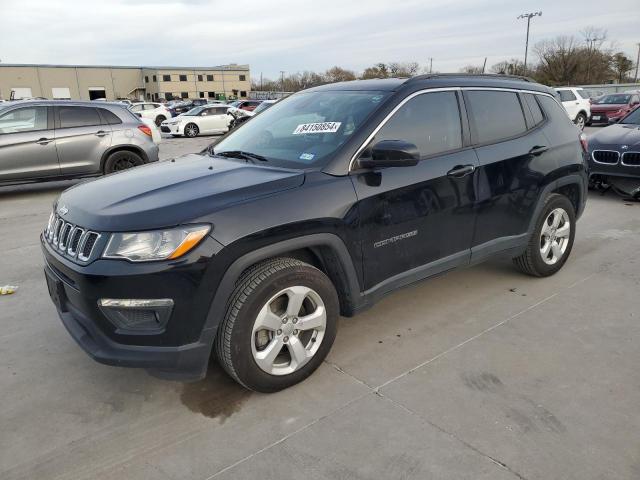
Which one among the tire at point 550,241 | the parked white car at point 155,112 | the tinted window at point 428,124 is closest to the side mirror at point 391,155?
the tinted window at point 428,124

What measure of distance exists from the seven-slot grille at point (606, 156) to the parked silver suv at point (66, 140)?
766 cm

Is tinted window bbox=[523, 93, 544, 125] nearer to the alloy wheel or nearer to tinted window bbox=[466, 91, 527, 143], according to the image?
tinted window bbox=[466, 91, 527, 143]

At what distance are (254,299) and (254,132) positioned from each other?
67.1 inches

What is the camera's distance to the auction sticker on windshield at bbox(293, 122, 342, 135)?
10.7 feet

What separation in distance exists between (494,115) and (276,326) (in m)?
2.42

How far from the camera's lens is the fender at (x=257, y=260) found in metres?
2.51

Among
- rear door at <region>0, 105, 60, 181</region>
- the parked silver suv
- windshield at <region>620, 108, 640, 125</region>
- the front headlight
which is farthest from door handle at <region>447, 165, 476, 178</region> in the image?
rear door at <region>0, 105, 60, 181</region>

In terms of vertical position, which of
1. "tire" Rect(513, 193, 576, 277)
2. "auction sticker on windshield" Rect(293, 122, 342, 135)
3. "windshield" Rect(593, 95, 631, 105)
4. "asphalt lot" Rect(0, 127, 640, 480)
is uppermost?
"auction sticker on windshield" Rect(293, 122, 342, 135)

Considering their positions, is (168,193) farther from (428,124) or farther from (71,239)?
(428,124)

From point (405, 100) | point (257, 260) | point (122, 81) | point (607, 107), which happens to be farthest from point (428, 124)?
point (122, 81)

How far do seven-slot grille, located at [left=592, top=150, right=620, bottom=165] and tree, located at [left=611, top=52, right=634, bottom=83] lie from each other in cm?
6494

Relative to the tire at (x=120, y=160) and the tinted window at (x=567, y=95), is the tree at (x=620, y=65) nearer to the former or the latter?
the tinted window at (x=567, y=95)

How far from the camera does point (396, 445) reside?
8.04 ft

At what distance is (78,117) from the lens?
8.89m
